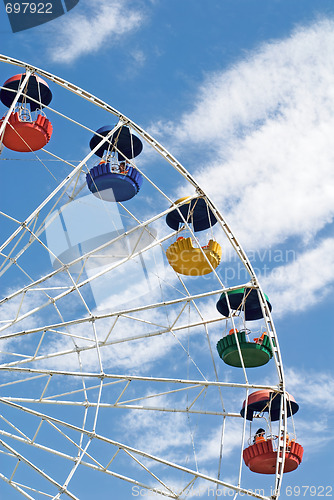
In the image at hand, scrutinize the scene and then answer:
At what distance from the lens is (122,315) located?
19.5m

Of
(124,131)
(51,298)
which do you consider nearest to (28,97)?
(124,131)

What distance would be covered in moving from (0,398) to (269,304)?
7.81m

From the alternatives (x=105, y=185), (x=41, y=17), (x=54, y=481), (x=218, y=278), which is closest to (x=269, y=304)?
(x=218, y=278)

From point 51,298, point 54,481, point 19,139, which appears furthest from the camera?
point 19,139

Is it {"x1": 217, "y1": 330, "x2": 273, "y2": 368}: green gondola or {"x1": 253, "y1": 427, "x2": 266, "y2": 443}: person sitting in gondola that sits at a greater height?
{"x1": 217, "y1": 330, "x2": 273, "y2": 368}: green gondola

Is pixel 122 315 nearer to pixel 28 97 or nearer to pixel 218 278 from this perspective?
pixel 218 278

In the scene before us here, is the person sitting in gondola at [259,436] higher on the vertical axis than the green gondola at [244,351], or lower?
lower

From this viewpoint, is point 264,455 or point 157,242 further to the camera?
point 157,242

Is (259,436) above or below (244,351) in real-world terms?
below

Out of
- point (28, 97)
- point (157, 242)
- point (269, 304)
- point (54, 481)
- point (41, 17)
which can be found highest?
point (41, 17)

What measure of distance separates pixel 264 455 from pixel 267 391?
1.74m

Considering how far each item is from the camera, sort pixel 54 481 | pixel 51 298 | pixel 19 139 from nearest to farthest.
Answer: pixel 54 481
pixel 51 298
pixel 19 139

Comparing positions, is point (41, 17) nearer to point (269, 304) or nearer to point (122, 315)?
point (122, 315)

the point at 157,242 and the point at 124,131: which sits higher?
the point at 124,131
